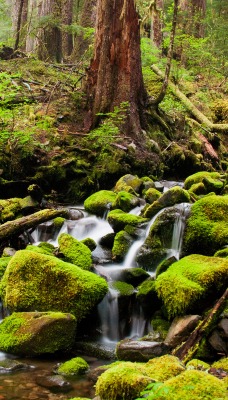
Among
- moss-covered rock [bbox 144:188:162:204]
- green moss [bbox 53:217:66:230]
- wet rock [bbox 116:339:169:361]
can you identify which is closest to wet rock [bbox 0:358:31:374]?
wet rock [bbox 116:339:169:361]

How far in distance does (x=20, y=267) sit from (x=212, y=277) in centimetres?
273

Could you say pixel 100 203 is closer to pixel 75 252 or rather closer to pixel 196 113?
pixel 75 252

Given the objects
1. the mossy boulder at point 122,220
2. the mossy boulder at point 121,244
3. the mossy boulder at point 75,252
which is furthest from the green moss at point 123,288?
the mossy boulder at point 122,220

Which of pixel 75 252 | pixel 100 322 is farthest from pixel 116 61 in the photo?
pixel 100 322

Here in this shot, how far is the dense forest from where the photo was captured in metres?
4.86

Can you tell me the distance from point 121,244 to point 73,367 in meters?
3.29

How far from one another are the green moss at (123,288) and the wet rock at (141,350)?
1.40m

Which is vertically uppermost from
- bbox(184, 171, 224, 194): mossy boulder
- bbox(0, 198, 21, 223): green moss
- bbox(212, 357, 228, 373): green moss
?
bbox(184, 171, 224, 194): mossy boulder

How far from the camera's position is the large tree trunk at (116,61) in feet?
42.4

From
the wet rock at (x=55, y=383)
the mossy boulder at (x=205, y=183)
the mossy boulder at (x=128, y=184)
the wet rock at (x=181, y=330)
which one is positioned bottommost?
the wet rock at (x=55, y=383)

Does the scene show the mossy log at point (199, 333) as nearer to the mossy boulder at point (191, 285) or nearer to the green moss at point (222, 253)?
the mossy boulder at point (191, 285)

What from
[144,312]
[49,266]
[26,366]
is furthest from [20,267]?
[144,312]

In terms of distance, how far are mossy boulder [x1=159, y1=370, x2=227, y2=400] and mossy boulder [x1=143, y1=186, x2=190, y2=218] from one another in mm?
5395

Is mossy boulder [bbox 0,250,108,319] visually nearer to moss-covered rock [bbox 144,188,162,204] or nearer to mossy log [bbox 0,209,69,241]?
mossy log [bbox 0,209,69,241]
